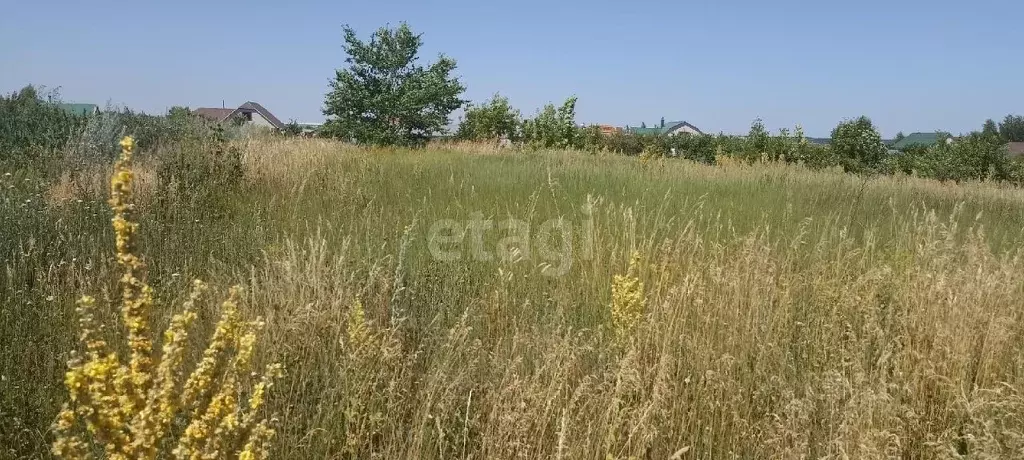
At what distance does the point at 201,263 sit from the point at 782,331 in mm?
2991

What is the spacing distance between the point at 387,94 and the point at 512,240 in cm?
2493

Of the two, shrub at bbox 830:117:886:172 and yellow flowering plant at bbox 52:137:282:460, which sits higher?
shrub at bbox 830:117:886:172

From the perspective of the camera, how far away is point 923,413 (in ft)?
7.52

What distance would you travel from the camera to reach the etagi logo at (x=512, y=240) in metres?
3.65

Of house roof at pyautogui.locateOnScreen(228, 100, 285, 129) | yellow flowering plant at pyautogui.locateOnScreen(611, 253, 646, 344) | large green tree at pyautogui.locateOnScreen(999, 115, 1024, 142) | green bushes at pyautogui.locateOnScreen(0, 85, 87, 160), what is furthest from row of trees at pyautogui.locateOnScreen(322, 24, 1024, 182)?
large green tree at pyautogui.locateOnScreen(999, 115, 1024, 142)

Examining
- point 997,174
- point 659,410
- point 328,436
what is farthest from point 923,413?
point 997,174

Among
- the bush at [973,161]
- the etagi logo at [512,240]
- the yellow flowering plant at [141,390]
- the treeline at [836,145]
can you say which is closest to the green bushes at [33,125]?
the etagi logo at [512,240]

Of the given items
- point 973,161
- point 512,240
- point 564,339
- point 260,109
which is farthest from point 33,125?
point 260,109

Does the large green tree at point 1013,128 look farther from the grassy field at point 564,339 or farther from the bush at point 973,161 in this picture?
the grassy field at point 564,339

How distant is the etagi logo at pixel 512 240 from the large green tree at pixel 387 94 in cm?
2341

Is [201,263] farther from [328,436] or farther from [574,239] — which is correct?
[574,239]

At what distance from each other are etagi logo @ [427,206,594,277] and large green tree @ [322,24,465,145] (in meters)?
23.4

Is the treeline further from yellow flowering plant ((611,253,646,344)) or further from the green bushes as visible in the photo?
yellow flowering plant ((611,253,646,344))

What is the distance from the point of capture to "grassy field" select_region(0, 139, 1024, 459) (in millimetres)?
2035
